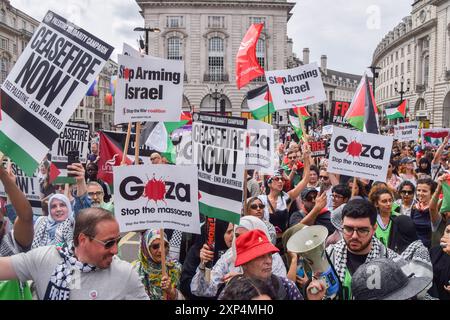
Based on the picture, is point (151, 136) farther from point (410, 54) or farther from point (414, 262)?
point (410, 54)

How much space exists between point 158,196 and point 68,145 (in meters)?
2.94

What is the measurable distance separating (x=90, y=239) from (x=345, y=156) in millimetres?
4419

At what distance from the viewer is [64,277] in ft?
8.71

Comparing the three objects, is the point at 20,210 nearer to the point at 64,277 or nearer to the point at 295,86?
the point at 64,277

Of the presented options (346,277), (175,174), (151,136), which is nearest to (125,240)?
(151,136)

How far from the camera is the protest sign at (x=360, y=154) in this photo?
6246 millimetres

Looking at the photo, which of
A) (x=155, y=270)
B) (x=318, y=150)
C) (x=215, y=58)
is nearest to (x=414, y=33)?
(x=215, y=58)

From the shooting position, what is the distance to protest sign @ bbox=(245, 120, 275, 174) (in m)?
6.35

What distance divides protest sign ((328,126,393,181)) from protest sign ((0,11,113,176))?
3.51 meters

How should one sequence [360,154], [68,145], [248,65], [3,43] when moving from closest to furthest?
[360,154] < [68,145] < [248,65] < [3,43]

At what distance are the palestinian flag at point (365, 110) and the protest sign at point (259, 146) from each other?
75.5 inches

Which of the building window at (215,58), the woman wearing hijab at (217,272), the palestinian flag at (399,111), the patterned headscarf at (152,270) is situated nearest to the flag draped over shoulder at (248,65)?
the patterned headscarf at (152,270)

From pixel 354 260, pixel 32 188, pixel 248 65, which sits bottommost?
pixel 354 260

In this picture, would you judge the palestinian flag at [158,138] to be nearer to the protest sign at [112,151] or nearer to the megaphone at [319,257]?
the protest sign at [112,151]
